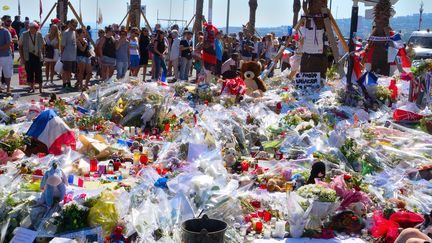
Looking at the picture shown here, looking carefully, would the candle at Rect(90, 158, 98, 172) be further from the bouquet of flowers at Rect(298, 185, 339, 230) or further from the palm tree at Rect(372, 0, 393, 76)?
the palm tree at Rect(372, 0, 393, 76)

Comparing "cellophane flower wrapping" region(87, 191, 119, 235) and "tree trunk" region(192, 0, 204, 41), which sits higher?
"tree trunk" region(192, 0, 204, 41)

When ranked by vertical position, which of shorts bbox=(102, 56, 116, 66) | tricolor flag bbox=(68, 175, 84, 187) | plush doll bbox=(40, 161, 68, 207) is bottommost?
tricolor flag bbox=(68, 175, 84, 187)

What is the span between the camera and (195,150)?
29.1 ft

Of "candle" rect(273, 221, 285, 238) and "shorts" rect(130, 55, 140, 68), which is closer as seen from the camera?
"candle" rect(273, 221, 285, 238)

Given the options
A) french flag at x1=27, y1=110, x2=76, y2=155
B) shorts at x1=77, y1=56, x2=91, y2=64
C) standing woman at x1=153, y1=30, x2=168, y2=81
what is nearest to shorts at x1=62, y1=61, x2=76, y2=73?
shorts at x1=77, y1=56, x2=91, y2=64

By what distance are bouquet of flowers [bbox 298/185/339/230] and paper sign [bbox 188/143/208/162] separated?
90.5 inches

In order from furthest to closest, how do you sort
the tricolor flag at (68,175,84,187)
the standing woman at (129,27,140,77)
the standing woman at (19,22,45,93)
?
the standing woman at (129,27,140,77) < the standing woman at (19,22,45,93) < the tricolor flag at (68,175,84,187)

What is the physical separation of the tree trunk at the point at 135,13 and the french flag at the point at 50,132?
61.2ft

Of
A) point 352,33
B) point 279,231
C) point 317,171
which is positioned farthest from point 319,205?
point 352,33

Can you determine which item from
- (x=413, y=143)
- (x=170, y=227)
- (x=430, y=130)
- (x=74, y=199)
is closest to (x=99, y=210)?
(x=74, y=199)

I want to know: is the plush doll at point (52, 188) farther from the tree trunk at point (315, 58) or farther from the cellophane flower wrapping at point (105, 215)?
the tree trunk at point (315, 58)

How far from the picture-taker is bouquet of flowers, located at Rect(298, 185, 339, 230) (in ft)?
22.2

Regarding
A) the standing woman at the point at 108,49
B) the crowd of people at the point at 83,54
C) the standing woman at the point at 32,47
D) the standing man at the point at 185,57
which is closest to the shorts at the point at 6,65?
the crowd of people at the point at 83,54

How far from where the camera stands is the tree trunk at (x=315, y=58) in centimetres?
1684
